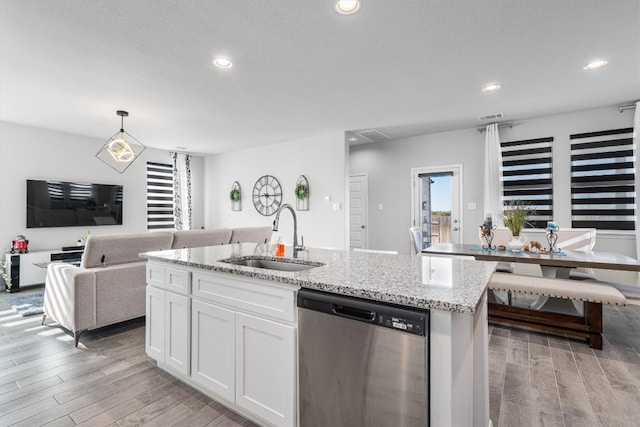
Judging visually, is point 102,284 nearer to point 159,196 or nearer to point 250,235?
point 250,235

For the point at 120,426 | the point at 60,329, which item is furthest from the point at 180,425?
the point at 60,329

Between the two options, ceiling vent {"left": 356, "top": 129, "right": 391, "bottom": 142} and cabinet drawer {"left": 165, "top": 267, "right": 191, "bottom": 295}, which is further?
ceiling vent {"left": 356, "top": 129, "right": 391, "bottom": 142}

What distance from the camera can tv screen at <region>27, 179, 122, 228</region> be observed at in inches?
196

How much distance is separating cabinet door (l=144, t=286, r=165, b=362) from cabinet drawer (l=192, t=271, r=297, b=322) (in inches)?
17.2

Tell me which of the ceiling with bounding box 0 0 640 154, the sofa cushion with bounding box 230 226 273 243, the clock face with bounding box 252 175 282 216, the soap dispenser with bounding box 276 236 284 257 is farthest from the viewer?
the clock face with bounding box 252 175 282 216

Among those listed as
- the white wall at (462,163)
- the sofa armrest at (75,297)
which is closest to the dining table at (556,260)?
the white wall at (462,163)

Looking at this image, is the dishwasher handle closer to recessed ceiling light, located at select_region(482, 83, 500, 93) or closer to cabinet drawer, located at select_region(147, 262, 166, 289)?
cabinet drawer, located at select_region(147, 262, 166, 289)

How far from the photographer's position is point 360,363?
4.08 feet

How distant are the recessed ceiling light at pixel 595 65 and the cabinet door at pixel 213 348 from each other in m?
3.85

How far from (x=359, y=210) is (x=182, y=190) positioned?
4.25m

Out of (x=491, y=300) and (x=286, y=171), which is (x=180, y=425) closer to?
(x=491, y=300)

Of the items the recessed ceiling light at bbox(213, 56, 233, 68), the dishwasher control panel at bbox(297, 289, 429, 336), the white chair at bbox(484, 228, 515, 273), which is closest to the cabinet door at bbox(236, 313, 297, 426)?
the dishwasher control panel at bbox(297, 289, 429, 336)

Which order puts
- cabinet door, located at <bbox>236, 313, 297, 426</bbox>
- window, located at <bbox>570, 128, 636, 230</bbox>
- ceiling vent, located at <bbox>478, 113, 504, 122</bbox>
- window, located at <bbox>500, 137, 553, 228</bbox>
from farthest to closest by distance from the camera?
window, located at <bbox>500, 137, 553, 228</bbox>
ceiling vent, located at <bbox>478, 113, 504, 122</bbox>
window, located at <bbox>570, 128, 636, 230</bbox>
cabinet door, located at <bbox>236, 313, 297, 426</bbox>

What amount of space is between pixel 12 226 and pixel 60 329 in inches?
117
